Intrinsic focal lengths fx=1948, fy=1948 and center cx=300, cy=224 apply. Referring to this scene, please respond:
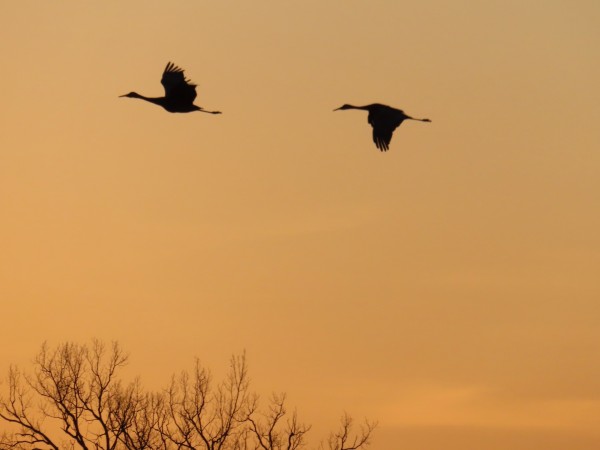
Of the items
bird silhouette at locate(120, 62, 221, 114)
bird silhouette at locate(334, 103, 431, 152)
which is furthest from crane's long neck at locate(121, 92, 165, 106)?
bird silhouette at locate(334, 103, 431, 152)

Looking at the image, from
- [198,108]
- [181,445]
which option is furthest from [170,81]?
[181,445]

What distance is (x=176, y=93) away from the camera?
141 ft

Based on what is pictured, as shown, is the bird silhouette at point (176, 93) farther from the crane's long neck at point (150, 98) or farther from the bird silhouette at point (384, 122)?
the bird silhouette at point (384, 122)

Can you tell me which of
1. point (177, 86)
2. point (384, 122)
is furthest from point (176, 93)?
point (384, 122)

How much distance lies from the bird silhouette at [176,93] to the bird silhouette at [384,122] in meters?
3.88

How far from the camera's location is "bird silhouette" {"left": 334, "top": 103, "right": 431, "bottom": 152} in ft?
138

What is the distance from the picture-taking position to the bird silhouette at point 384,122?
42.0m

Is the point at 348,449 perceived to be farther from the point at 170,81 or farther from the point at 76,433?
the point at 170,81

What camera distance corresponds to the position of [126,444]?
54.4 m

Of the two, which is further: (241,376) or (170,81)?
(241,376)

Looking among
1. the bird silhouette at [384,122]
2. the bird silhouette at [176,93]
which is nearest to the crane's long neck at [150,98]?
the bird silhouette at [176,93]

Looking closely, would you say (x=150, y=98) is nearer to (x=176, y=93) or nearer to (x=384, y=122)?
(x=176, y=93)

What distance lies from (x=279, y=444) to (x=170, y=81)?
14.8 m

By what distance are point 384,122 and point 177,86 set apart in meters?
4.69
